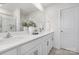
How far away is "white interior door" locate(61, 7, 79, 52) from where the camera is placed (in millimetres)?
2416

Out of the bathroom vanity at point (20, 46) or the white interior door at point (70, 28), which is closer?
the bathroom vanity at point (20, 46)

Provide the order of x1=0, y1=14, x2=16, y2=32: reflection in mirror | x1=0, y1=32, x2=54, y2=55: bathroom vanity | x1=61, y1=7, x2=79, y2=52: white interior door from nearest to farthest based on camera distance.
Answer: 1. x1=0, y1=32, x2=54, y2=55: bathroom vanity
2. x1=0, y1=14, x2=16, y2=32: reflection in mirror
3. x1=61, y1=7, x2=79, y2=52: white interior door

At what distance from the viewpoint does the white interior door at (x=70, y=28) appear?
2.42 metres

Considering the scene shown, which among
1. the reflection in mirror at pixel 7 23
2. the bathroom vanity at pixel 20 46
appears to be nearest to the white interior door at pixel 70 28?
the bathroom vanity at pixel 20 46

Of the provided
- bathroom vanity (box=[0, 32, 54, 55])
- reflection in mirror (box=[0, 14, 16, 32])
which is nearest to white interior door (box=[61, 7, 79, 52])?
bathroom vanity (box=[0, 32, 54, 55])

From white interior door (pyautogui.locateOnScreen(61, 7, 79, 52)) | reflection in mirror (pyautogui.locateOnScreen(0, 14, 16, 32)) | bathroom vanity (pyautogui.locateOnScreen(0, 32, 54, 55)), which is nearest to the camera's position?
bathroom vanity (pyautogui.locateOnScreen(0, 32, 54, 55))

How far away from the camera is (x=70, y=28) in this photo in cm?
254

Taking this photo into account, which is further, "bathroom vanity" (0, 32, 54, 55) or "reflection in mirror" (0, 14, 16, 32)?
"reflection in mirror" (0, 14, 16, 32)

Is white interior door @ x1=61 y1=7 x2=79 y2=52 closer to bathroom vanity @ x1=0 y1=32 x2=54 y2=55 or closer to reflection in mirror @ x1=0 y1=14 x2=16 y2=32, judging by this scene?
bathroom vanity @ x1=0 y1=32 x2=54 y2=55

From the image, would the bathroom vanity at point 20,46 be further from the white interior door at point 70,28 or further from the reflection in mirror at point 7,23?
→ the white interior door at point 70,28

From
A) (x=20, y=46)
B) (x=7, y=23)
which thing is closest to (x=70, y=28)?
(x=7, y=23)

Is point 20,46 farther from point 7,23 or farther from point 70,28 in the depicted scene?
point 70,28
